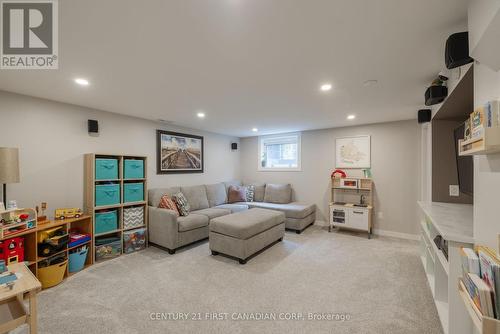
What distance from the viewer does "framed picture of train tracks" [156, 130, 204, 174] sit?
14.0 ft

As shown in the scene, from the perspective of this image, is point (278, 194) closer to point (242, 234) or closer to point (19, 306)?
point (242, 234)

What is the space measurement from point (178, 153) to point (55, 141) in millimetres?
2022

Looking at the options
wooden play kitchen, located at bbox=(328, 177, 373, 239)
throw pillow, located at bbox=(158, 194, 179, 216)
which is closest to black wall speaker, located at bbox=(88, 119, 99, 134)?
throw pillow, located at bbox=(158, 194, 179, 216)

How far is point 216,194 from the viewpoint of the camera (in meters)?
5.05

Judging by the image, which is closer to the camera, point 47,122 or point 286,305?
point 286,305

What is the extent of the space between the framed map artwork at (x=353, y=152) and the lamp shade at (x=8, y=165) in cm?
502

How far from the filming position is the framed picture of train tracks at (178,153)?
427 cm

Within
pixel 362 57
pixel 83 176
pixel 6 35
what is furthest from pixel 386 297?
pixel 83 176

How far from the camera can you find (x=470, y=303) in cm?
99

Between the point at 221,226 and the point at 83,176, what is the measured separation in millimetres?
2175

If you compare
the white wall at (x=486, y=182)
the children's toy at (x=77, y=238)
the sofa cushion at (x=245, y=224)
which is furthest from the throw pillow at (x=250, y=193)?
the white wall at (x=486, y=182)

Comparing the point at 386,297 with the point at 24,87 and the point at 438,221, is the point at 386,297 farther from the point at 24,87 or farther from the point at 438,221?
the point at 24,87

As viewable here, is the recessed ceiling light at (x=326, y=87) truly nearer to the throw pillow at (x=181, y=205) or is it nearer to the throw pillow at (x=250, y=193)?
the throw pillow at (x=181, y=205)

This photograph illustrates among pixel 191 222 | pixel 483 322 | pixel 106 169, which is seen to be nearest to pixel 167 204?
pixel 191 222
